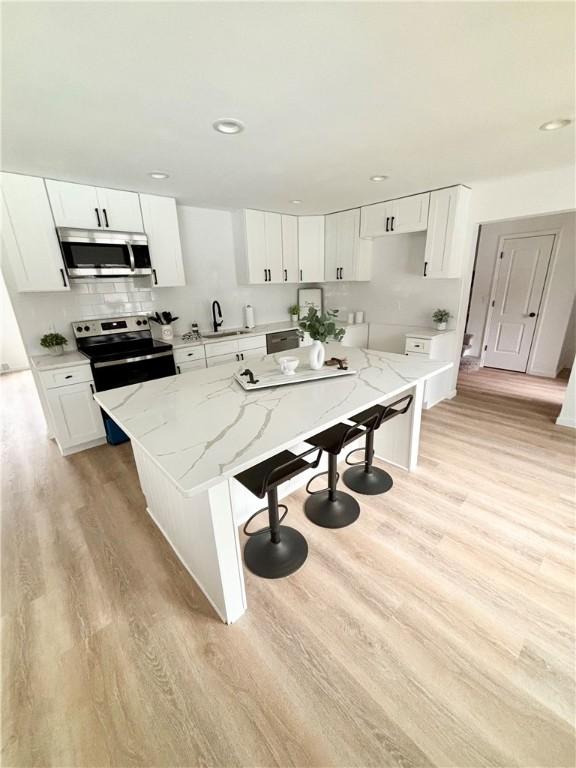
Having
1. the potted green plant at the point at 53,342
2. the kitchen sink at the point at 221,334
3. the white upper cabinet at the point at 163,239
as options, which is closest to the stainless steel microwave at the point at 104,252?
the white upper cabinet at the point at 163,239

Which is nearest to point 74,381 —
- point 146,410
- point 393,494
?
point 146,410

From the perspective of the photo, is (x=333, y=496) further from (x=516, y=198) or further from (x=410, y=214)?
(x=516, y=198)

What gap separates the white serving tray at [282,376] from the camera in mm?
1864

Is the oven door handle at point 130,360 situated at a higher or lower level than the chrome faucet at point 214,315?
lower

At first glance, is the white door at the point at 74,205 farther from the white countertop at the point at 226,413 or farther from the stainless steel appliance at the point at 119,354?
the white countertop at the point at 226,413

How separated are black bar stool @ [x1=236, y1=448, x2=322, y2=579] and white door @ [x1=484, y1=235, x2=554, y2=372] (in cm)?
509

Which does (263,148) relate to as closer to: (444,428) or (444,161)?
(444,161)

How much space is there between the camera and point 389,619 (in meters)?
1.48

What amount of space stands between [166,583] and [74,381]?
205cm

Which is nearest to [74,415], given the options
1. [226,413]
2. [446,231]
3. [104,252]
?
[104,252]

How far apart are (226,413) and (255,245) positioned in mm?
3207

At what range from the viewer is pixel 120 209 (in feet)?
9.70

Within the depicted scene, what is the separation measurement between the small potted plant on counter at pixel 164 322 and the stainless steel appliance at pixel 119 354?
119 millimetres

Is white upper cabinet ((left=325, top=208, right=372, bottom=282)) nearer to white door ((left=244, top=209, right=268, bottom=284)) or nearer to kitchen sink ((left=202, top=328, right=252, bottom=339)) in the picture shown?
white door ((left=244, top=209, right=268, bottom=284))
